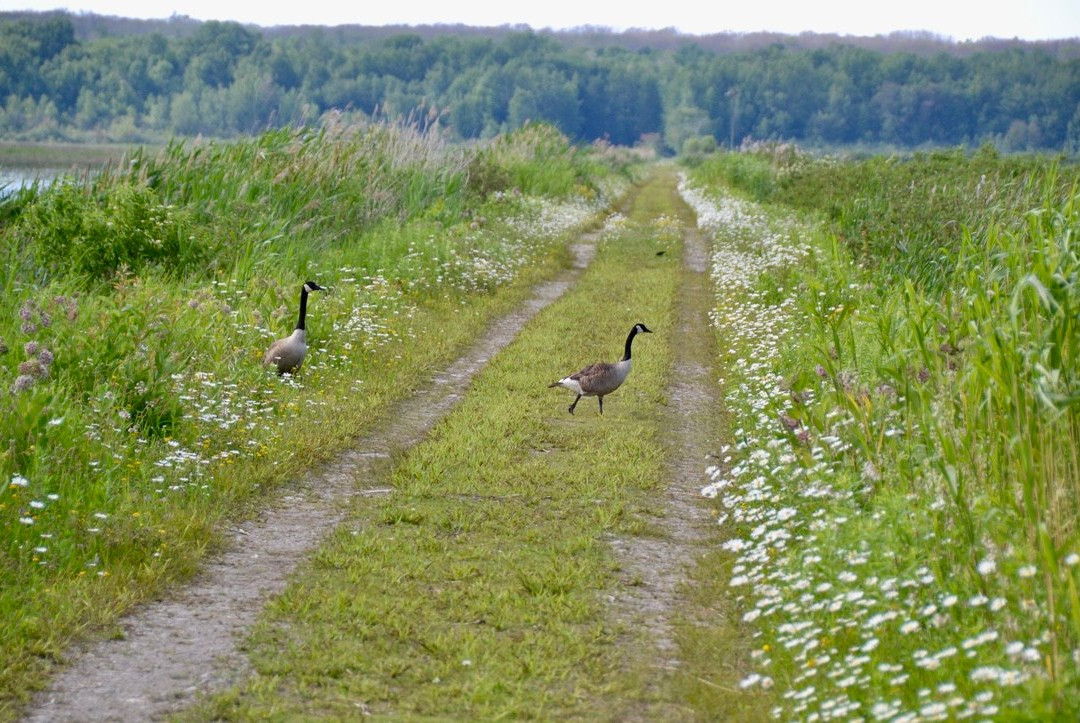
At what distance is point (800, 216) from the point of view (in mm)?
22531

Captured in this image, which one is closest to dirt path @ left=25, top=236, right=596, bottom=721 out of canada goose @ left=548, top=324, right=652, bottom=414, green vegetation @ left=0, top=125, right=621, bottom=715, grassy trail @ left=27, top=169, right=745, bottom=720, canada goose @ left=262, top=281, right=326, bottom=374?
grassy trail @ left=27, top=169, right=745, bottom=720

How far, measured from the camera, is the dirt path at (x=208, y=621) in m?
4.38

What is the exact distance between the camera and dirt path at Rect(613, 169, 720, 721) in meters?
4.79

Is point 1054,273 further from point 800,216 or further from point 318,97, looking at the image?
point 318,97

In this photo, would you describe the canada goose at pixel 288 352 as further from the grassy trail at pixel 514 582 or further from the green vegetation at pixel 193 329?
the grassy trail at pixel 514 582

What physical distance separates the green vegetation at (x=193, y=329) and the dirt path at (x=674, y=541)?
8.15 ft

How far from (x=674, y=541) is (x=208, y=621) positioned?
2720mm

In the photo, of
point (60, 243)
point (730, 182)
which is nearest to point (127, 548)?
point (60, 243)

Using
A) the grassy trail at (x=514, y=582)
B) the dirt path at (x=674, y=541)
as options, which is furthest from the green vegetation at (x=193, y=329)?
the dirt path at (x=674, y=541)

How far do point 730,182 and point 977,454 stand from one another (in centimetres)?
3443

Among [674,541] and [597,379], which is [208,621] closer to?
[674,541]

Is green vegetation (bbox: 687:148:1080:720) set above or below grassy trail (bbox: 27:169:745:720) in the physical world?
above

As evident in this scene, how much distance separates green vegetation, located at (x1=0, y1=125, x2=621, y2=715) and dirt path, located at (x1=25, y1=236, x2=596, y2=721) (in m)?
0.18

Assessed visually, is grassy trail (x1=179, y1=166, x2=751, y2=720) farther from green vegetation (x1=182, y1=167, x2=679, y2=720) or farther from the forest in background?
the forest in background
